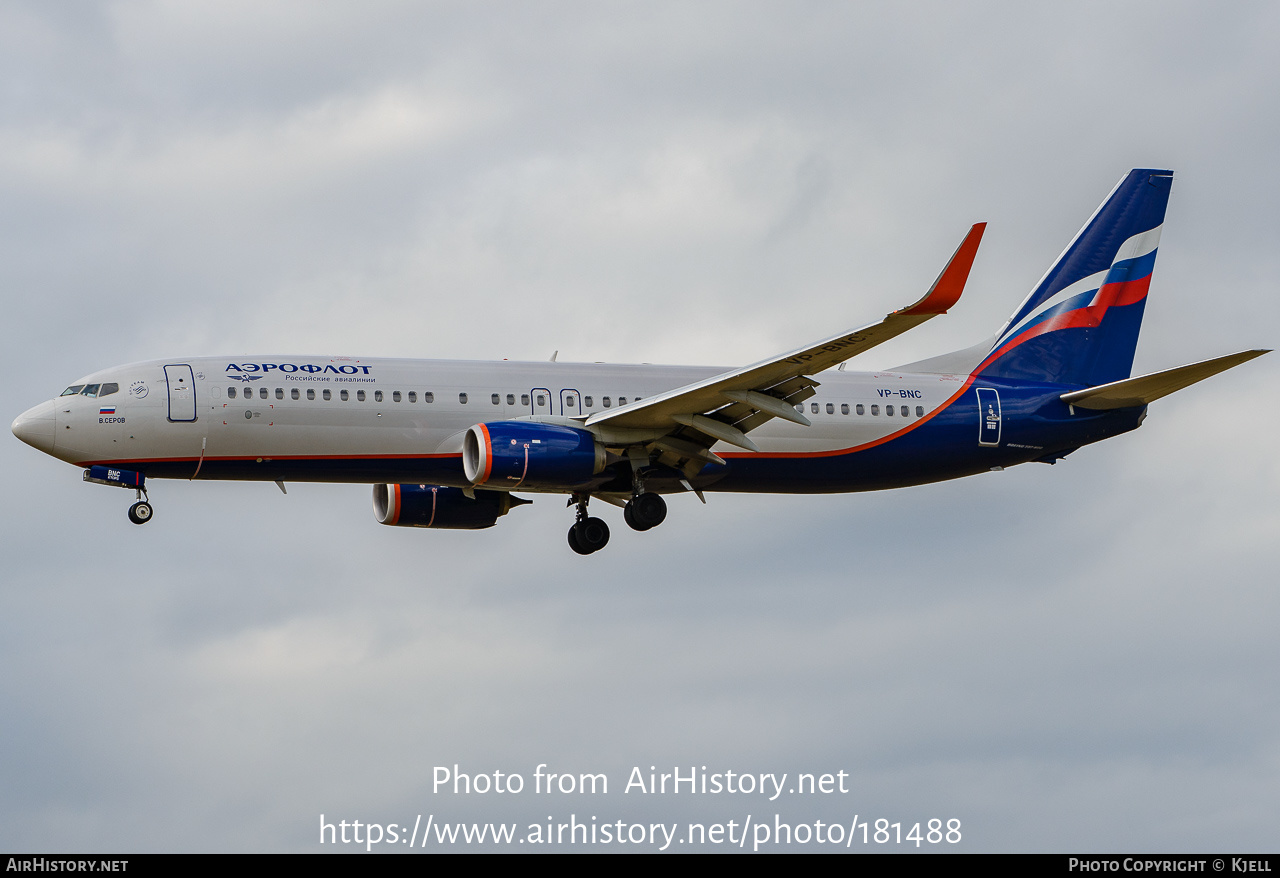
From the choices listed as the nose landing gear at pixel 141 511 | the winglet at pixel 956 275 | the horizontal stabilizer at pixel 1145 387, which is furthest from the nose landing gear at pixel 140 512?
the horizontal stabilizer at pixel 1145 387

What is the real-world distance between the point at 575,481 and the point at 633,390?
3740 mm

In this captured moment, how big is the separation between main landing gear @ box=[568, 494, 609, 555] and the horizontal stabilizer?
42.5 feet

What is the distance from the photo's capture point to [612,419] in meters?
38.5

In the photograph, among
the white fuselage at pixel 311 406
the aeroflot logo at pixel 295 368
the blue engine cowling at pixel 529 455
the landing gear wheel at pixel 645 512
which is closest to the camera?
the blue engine cowling at pixel 529 455

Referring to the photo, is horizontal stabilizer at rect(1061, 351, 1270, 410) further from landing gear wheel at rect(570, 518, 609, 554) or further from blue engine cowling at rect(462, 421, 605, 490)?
blue engine cowling at rect(462, 421, 605, 490)

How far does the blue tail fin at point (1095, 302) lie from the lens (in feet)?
150

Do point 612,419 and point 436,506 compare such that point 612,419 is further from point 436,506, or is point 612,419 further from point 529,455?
point 436,506

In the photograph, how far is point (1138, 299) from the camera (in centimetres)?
4747

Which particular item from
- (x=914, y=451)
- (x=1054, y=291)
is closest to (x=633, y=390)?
(x=914, y=451)

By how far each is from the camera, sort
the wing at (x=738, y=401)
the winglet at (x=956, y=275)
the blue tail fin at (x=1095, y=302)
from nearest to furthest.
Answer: the winglet at (x=956, y=275), the wing at (x=738, y=401), the blue tail fin at (x=1095, y=302)

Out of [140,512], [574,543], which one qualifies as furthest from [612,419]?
[140,512]

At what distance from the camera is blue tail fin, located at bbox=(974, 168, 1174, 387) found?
45844 millimetres

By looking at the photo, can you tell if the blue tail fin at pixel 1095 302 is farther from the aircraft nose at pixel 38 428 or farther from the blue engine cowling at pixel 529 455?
the aircraft nose at pixel 38 428

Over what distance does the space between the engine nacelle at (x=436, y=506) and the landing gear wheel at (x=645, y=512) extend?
497 cm
